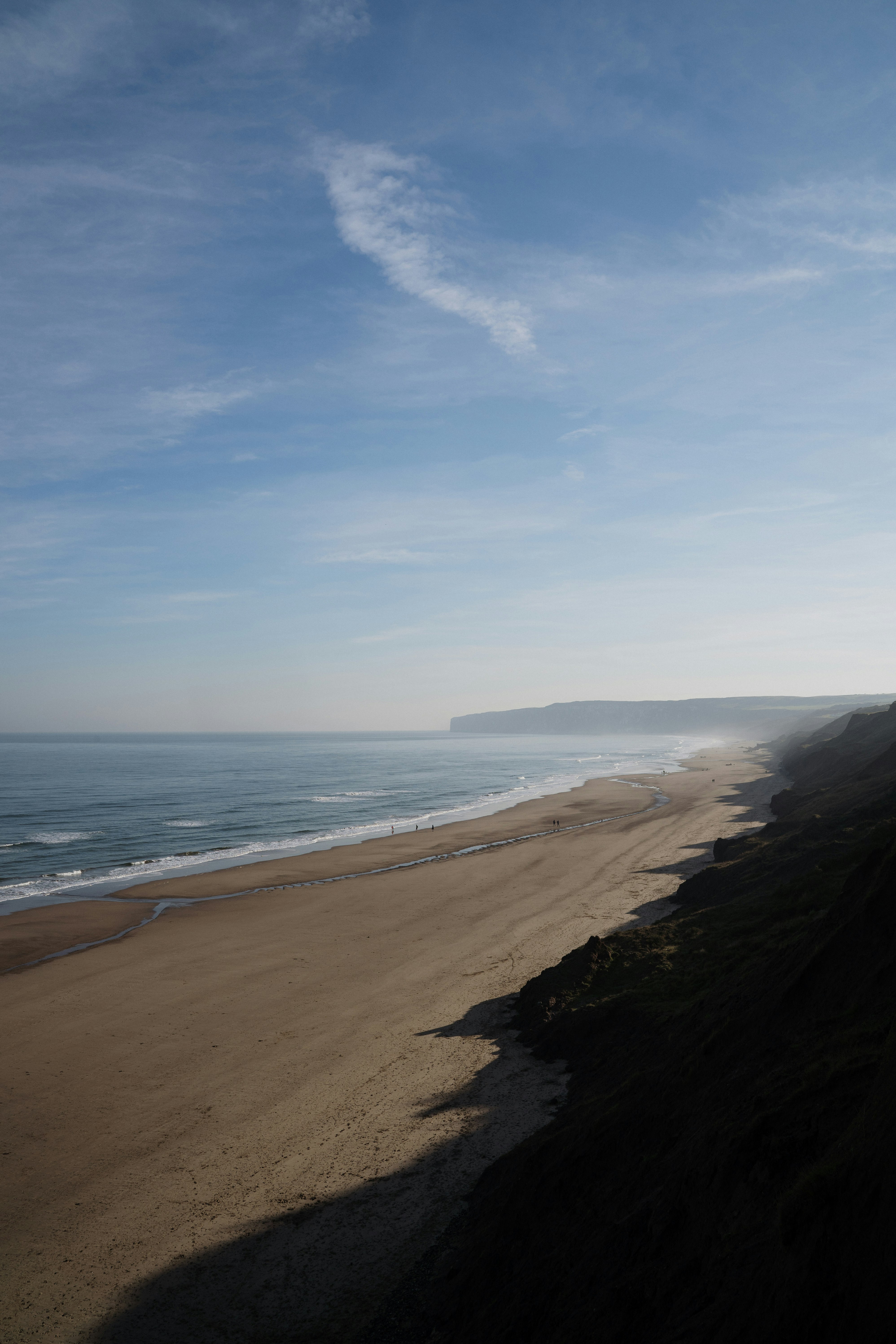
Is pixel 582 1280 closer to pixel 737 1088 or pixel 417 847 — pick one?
pixel 737 1088

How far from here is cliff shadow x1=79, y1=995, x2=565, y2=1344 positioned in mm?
7129

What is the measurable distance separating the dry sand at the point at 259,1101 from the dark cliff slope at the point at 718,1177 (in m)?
1.17

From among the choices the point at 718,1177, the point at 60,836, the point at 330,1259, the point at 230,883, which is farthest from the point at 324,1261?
the point at 60,836

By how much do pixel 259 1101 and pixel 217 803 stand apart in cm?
5333

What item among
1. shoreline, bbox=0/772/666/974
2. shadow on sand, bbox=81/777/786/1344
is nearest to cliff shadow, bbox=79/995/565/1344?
shadow on sand, bbox=81/777/786/1344

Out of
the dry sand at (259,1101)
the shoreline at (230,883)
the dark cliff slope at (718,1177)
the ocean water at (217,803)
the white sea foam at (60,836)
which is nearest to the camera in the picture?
the dark cliff slope at (718,1177)

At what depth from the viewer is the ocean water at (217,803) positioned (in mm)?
36375

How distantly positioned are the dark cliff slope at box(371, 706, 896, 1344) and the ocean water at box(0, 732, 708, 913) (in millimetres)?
26578

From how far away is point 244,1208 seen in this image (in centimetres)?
902

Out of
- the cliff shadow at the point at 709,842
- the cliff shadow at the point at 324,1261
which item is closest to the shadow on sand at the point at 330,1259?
the cliff shadow at the point at 324,1261

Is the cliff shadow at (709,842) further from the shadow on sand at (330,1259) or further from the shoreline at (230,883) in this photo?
the shadow on sand at (330,1259)

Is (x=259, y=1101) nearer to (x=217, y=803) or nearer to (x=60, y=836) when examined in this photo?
(x=60, y=836)

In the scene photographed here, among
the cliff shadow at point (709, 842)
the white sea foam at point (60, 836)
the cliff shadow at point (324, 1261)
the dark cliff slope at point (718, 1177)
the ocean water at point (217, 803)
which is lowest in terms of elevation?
the ocean water at point (217, 803)

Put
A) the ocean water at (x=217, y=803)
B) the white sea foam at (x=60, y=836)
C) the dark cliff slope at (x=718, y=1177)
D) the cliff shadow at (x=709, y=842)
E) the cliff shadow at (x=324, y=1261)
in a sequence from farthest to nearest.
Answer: the white sea foam at (x=60, y=836)
the ocean water at (x=217, y=803)
the cliff shadow at (x=709, y=842)
the cliff shadow at (x=324, y=1261)
the dark cliff slope at (x=718, y=1177)
